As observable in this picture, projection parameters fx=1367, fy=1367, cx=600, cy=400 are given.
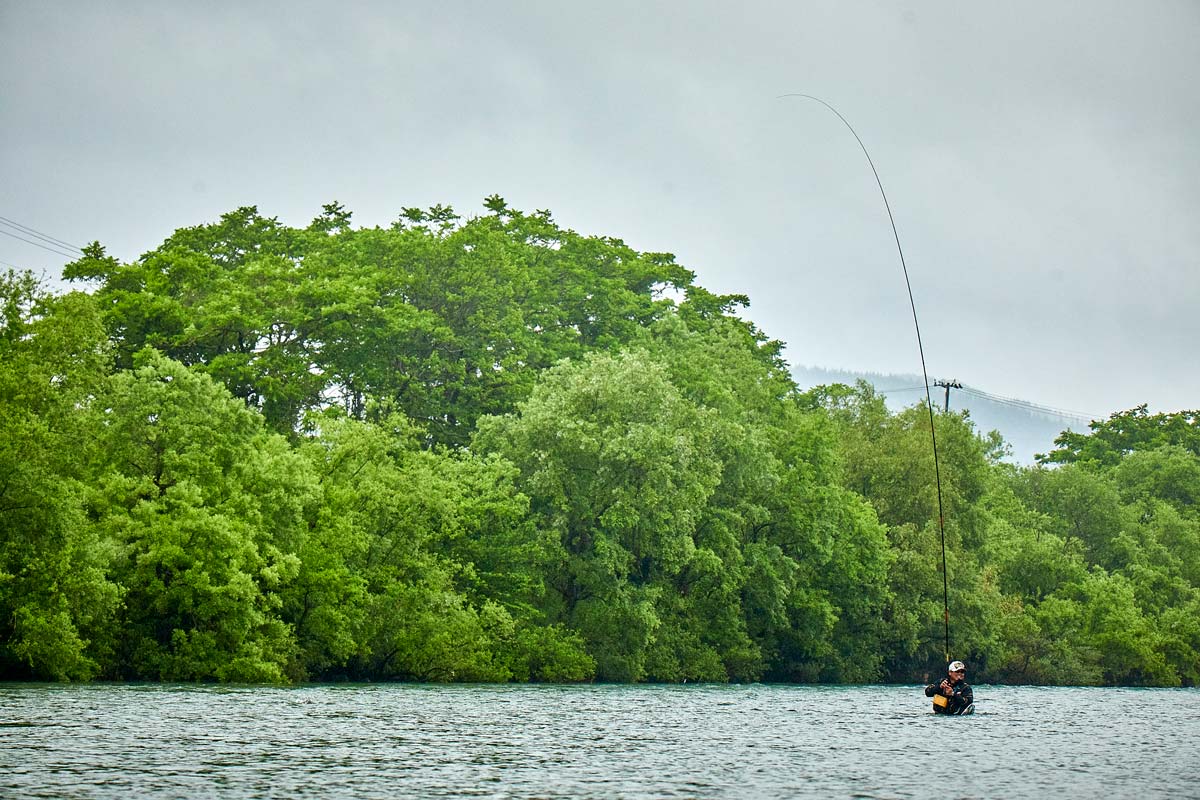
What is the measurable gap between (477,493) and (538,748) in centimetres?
3186

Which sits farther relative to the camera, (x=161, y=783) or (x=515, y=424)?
(x=515, y=424)

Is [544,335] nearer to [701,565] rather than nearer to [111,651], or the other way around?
[701,565]

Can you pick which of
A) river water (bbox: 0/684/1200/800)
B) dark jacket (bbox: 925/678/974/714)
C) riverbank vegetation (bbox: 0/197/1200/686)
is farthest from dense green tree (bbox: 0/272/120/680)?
dark jacket (bbox: 925/678/974/714)

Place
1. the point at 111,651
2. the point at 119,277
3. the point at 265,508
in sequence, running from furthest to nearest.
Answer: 1. the point at 119,277
2. the point at 265,508
3. the point at 111,651

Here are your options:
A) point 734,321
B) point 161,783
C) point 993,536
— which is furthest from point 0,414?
point 993,536

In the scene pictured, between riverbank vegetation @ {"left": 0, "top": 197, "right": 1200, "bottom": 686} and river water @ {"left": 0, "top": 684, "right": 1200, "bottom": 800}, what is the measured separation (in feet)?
17.3

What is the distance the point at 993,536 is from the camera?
90.2 metres

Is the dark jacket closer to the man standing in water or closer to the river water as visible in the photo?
the man standing in water

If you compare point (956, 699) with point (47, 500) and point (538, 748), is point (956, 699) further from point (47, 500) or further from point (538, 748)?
point (47, 500)

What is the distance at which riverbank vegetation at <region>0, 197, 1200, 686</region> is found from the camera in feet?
139

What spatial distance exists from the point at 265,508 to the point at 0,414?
10.6 meters

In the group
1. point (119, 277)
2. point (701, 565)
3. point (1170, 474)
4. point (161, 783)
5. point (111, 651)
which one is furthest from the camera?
point (1170, 474)

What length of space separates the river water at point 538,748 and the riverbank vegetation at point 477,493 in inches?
208

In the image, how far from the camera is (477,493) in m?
56.4
